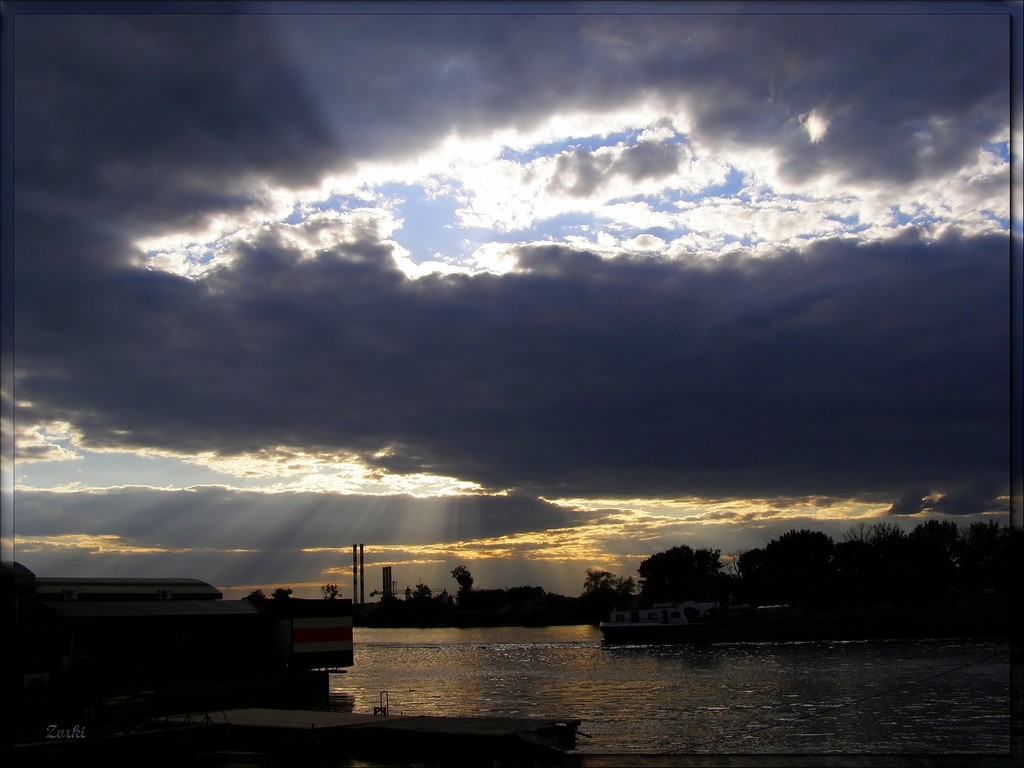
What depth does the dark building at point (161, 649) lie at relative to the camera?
3219 cm

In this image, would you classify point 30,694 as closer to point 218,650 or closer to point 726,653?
point 218,650

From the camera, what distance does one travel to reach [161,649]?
37.9 meters

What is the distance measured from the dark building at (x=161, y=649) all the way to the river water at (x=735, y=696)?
4285 millimetres

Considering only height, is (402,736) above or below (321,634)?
above

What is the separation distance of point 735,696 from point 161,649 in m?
28.3

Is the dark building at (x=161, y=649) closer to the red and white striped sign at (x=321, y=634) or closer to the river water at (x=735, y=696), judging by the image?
the red and white striped sign at (x=321, y=634)

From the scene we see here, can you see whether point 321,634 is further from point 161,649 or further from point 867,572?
point 867,572

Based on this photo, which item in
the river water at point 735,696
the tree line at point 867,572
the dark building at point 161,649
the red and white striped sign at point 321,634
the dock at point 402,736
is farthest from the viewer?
the tree line at point 867,572

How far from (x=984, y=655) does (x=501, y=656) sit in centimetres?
4502

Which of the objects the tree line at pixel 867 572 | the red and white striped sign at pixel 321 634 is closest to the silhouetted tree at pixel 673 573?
the tree line at pixel 867 572

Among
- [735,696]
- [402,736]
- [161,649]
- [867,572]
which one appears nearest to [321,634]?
[161,649]

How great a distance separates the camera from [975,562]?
129m

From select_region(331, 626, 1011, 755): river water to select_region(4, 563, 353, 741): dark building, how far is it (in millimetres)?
4285

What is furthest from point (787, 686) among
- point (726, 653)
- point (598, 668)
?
point (726, 653)
